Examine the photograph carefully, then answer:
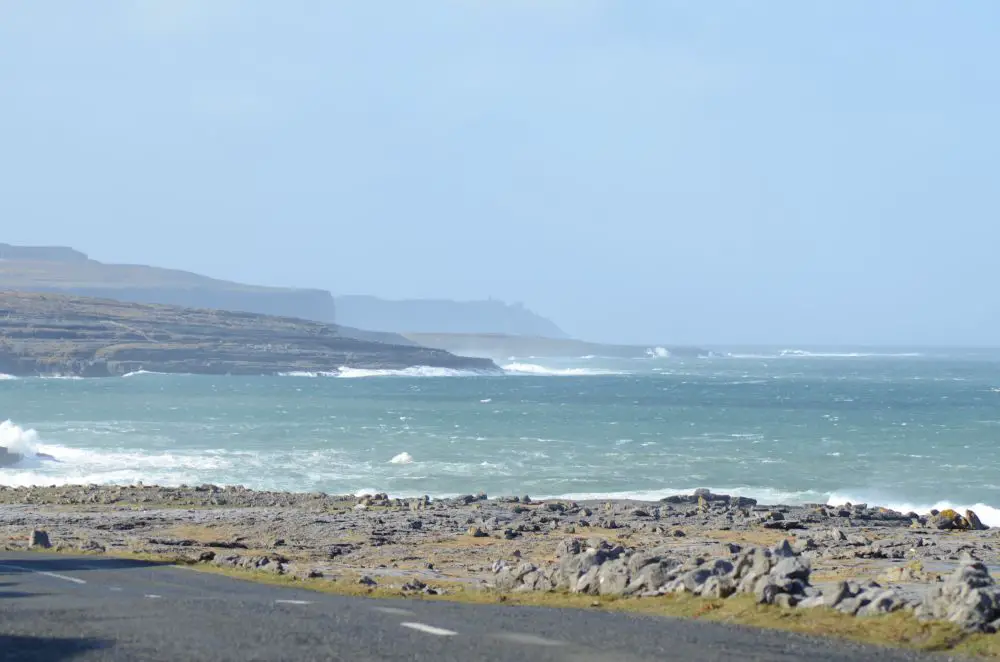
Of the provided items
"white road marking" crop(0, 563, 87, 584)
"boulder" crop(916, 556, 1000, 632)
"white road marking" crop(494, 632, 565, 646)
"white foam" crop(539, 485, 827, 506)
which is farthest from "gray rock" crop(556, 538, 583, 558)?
"white foam" crop(539, 485, 827, 506)

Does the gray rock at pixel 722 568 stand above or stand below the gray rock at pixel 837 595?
below

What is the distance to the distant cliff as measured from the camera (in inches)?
6181

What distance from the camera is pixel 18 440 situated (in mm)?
58969

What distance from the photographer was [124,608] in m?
14.7

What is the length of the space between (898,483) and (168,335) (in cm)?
14031

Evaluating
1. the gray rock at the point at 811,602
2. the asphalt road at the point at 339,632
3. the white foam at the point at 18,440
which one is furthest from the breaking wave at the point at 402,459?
the gray rock at the point at 811,602

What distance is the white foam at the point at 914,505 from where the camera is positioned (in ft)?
132

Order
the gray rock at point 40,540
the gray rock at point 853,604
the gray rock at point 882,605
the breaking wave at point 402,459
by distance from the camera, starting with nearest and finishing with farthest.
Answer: the gray rock at point 882,605 < the gray rock at point 853,604 < the gray rock at point 40,540 < the breaking wave at point 402,459

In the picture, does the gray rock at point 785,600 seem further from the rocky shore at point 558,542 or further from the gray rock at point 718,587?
the gray rock at point 718,587

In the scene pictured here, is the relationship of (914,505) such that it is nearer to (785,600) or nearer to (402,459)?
(402,459)

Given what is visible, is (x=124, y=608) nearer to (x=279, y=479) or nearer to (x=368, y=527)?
(x=368, y=527)

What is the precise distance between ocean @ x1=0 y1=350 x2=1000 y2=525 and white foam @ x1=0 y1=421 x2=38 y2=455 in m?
0.17

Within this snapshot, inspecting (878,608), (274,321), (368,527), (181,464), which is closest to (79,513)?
(368,527)

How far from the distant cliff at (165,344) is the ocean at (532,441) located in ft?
112
